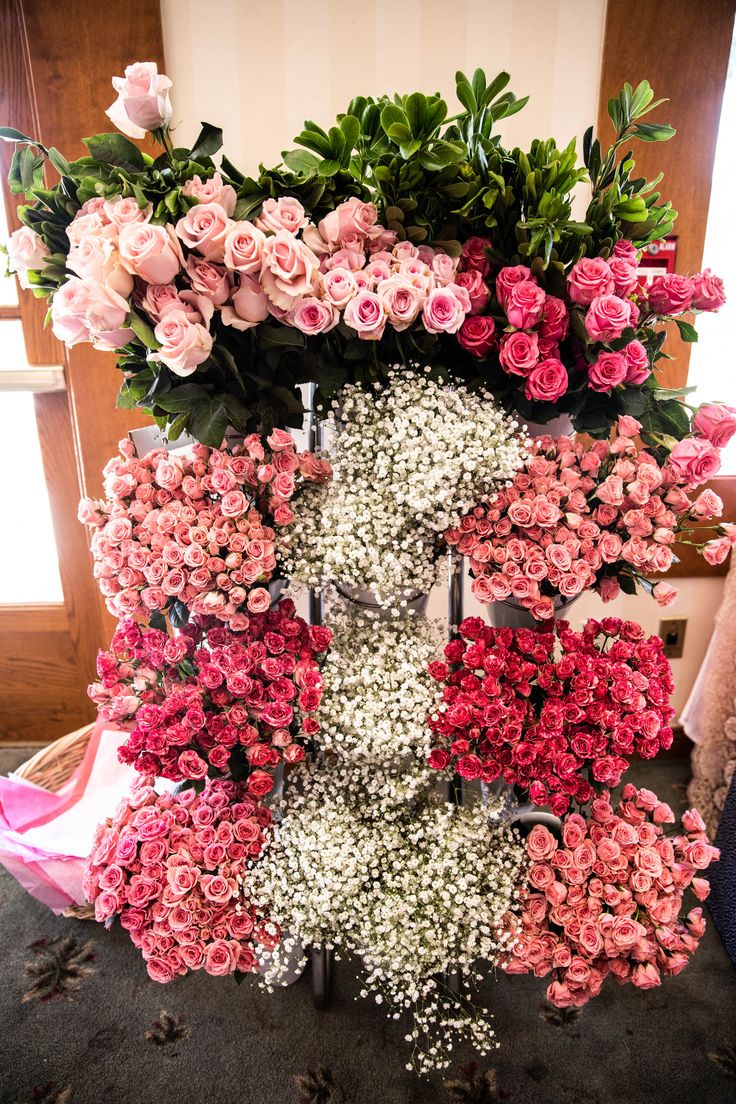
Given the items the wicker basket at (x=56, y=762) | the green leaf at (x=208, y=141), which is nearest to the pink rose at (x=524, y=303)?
the green leaf at (x=208, y=141)

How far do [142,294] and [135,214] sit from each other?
0.32 feet

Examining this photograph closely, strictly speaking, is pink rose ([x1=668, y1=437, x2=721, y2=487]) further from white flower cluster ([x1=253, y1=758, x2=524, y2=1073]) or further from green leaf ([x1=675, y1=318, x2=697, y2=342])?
white flower cluster ([x1=253, y1=758, x2=524, y2=1073])

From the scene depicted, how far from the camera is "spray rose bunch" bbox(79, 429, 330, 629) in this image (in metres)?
0.97

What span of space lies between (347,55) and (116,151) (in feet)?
3.51

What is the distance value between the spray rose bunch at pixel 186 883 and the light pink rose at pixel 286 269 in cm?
79

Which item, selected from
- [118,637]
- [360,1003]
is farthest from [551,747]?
[360,1003]

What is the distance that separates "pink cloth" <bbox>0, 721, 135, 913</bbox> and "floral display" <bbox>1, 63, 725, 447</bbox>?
3.47 ft

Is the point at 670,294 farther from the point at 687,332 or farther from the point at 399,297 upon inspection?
the point at 399,297

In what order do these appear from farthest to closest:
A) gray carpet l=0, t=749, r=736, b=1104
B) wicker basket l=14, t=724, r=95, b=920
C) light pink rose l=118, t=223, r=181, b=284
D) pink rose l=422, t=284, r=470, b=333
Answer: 1. wicker basket l=14, t=724, r=95, b=920
2. gray carpet l=0, t=749, r=736, b=1104
3. pink rose l=422, t=284, r=470, b=333
4. light pink rose l=118, t=223, r=181, b=284

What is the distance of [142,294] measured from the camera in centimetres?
91

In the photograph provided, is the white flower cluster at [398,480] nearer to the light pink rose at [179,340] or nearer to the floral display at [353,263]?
the floral display at [353,263]

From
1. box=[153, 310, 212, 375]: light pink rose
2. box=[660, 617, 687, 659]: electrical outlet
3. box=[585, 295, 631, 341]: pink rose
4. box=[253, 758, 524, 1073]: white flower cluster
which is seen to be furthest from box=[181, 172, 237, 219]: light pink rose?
box=[660, 617, 687, 659]: electrical outlet

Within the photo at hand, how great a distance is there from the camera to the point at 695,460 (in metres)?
0.98

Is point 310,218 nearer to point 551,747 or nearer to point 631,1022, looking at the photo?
point 551,747
